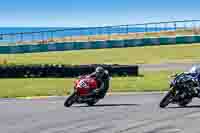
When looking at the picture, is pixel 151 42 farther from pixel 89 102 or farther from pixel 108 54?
pixel 89 102

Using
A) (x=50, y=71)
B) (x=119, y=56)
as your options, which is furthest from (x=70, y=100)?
(x=119, y=56)

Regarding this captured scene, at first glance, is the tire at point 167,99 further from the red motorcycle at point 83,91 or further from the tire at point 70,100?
the tire at point 70,100

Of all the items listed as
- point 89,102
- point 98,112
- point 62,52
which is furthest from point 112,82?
point 62,52

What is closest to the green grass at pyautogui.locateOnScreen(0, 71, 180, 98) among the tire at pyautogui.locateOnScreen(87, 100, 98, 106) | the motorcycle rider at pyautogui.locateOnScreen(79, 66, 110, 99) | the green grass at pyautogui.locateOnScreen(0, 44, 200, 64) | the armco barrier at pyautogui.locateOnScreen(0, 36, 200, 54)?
the tire at pyautogui.locateOnScreen(87, 100, 98, 106)

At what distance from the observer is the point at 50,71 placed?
35656 millimetres

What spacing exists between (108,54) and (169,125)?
42.4m

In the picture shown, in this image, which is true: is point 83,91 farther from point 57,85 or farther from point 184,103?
point 57,85

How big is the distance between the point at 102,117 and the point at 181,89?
3212 millimetres

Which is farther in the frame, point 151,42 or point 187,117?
point 151,42

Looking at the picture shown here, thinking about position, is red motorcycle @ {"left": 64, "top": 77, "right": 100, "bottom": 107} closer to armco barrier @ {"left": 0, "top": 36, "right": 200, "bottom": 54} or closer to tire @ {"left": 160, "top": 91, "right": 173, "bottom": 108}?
tire @ {"left": 160, "top": 91, "right": 173, "bottom": 108}

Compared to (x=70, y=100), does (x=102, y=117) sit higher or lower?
lower

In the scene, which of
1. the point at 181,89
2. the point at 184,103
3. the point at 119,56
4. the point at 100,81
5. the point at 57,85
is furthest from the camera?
the point at 119,56

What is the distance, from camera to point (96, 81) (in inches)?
810

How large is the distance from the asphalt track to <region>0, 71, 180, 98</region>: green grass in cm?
415
